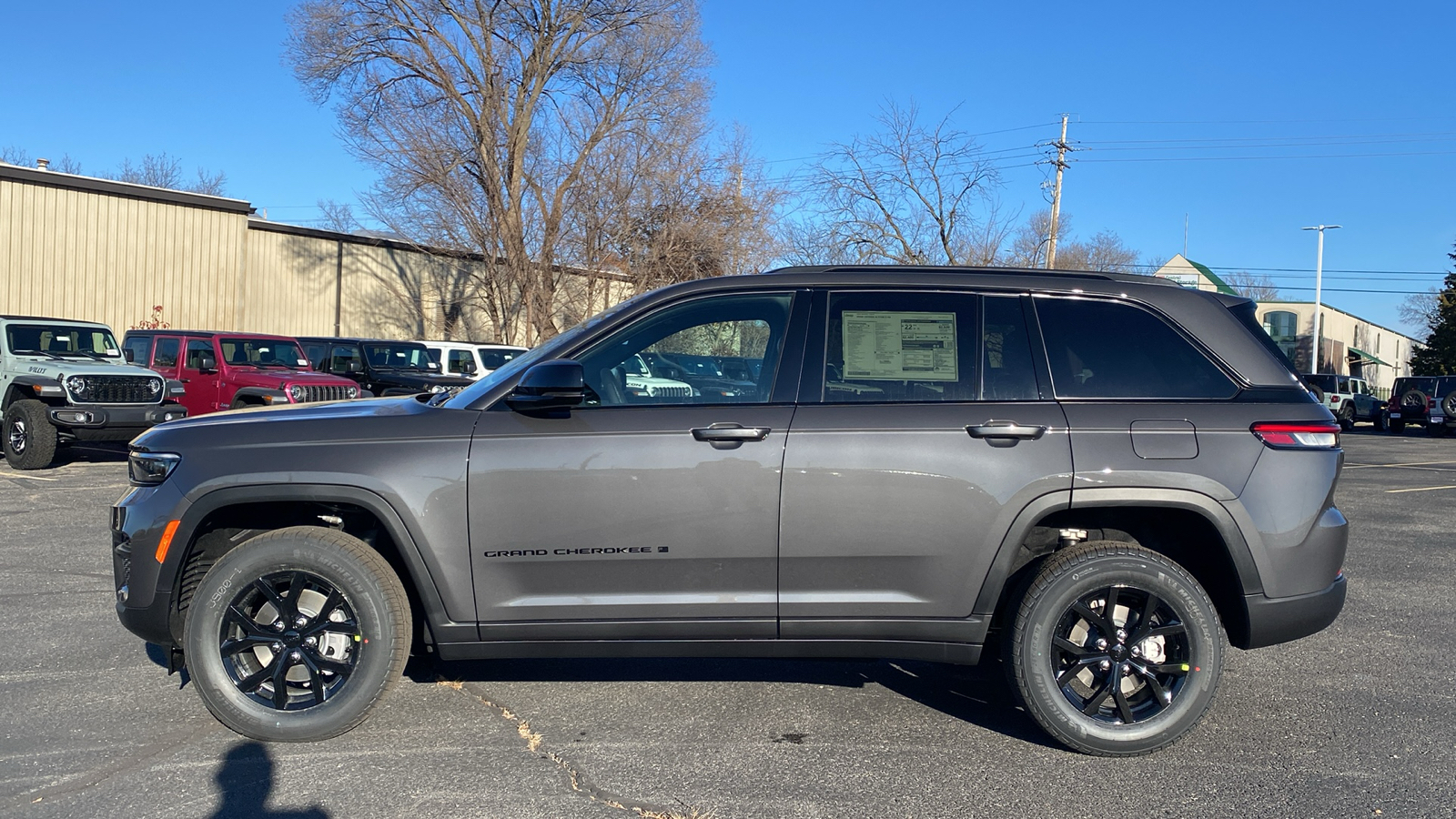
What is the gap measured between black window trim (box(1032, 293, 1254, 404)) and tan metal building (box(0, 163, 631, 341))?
24247 millimetres

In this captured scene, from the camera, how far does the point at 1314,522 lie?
3.90 metres

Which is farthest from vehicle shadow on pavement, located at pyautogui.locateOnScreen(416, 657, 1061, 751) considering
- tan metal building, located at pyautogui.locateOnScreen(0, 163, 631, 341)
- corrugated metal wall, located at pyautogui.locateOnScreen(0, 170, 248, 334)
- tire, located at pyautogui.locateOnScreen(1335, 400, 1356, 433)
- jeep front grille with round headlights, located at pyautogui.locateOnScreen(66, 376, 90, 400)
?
tire, located at pyautogui.locateOnScreen(1335, 400, 1356, 433)

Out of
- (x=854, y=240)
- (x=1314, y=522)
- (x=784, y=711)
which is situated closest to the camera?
(x=1314, y=522)

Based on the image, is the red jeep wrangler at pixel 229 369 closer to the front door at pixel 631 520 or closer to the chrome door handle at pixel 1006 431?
the front door at pixel 631 520

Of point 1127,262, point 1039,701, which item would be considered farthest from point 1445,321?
point 1039,701

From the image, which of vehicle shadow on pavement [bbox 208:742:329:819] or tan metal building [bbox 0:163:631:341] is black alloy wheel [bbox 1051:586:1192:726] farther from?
tan metal building [bbox 0:163:631:341]

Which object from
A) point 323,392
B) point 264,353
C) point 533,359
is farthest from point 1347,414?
point 533,359

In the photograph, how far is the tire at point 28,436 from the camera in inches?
485

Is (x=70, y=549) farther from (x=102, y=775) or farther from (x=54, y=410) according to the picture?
(x=54, y=410)

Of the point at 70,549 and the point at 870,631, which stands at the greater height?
the point at 870,631

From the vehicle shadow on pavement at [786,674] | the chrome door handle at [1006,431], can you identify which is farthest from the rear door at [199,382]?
the chrome door handle at [1006,431]

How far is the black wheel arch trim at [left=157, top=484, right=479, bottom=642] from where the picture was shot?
152 inches

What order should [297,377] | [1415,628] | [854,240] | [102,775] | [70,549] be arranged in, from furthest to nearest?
[854,240] → [297,377] → [70,549] → [1415,628] → [102,775]

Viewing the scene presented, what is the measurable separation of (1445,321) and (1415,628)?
55.4 m
